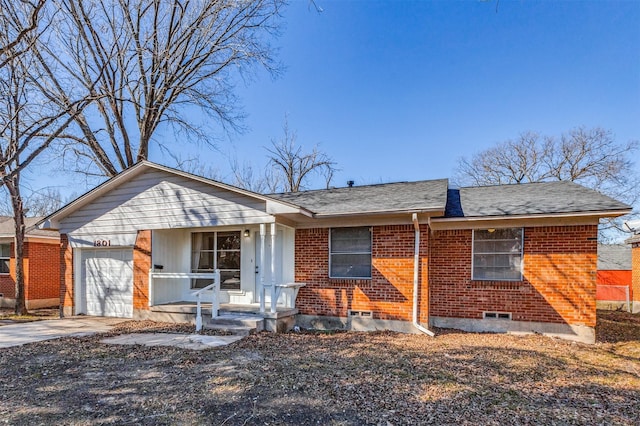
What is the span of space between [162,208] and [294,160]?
18.0 metres

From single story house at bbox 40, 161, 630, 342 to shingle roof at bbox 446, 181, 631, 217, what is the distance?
4cm

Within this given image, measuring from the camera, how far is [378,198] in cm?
938

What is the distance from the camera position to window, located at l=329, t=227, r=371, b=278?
901 cm

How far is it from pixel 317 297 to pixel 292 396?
4945 mm

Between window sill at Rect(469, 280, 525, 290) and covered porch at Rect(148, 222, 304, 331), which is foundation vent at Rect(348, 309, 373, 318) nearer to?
covered porch at Rect(148, 222, 304, 331)

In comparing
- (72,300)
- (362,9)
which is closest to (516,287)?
(362,9)

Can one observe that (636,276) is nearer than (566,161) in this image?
Yes

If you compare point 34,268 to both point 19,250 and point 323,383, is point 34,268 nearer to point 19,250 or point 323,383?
point 19,250

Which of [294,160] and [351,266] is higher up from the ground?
[294,160]

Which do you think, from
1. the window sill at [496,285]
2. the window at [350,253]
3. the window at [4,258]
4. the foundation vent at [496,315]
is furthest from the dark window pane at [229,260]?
the window at [4,258]

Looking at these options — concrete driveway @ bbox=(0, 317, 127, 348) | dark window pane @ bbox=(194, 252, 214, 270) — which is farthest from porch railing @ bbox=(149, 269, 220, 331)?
concrete driveway @ bbox=(0, 317, 127, 348)

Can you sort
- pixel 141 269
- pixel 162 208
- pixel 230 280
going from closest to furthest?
pixel 162 208
pixel 141 269
pixel 230 280

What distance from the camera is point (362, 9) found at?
29.6ft

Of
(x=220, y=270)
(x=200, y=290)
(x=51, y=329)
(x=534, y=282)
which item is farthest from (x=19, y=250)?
(x=534, y=282)
